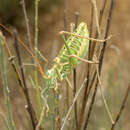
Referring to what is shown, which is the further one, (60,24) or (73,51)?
(60,24)

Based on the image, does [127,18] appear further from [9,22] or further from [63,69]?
[63,69]

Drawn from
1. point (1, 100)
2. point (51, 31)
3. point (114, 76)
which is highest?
point (51, 31)

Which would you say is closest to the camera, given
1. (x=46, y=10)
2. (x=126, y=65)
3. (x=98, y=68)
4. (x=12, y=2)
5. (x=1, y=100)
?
(x=98, y=68)

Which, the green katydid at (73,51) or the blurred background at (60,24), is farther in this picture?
the blurred background at (60,24)

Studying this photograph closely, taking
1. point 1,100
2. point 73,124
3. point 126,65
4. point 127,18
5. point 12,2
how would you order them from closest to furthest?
point 73,124, point 1,100, point 126,65, point 12,2, point 127,18

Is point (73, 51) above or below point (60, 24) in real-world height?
above

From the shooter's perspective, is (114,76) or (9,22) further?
(9,22)

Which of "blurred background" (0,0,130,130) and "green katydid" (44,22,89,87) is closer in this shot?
"green katydid" (44,22,89,87)

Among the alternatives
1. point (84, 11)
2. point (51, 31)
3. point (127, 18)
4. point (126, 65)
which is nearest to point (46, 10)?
point (51, 31)

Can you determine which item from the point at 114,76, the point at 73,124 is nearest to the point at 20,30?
the point at 114,76

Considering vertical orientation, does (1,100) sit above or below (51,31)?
below
